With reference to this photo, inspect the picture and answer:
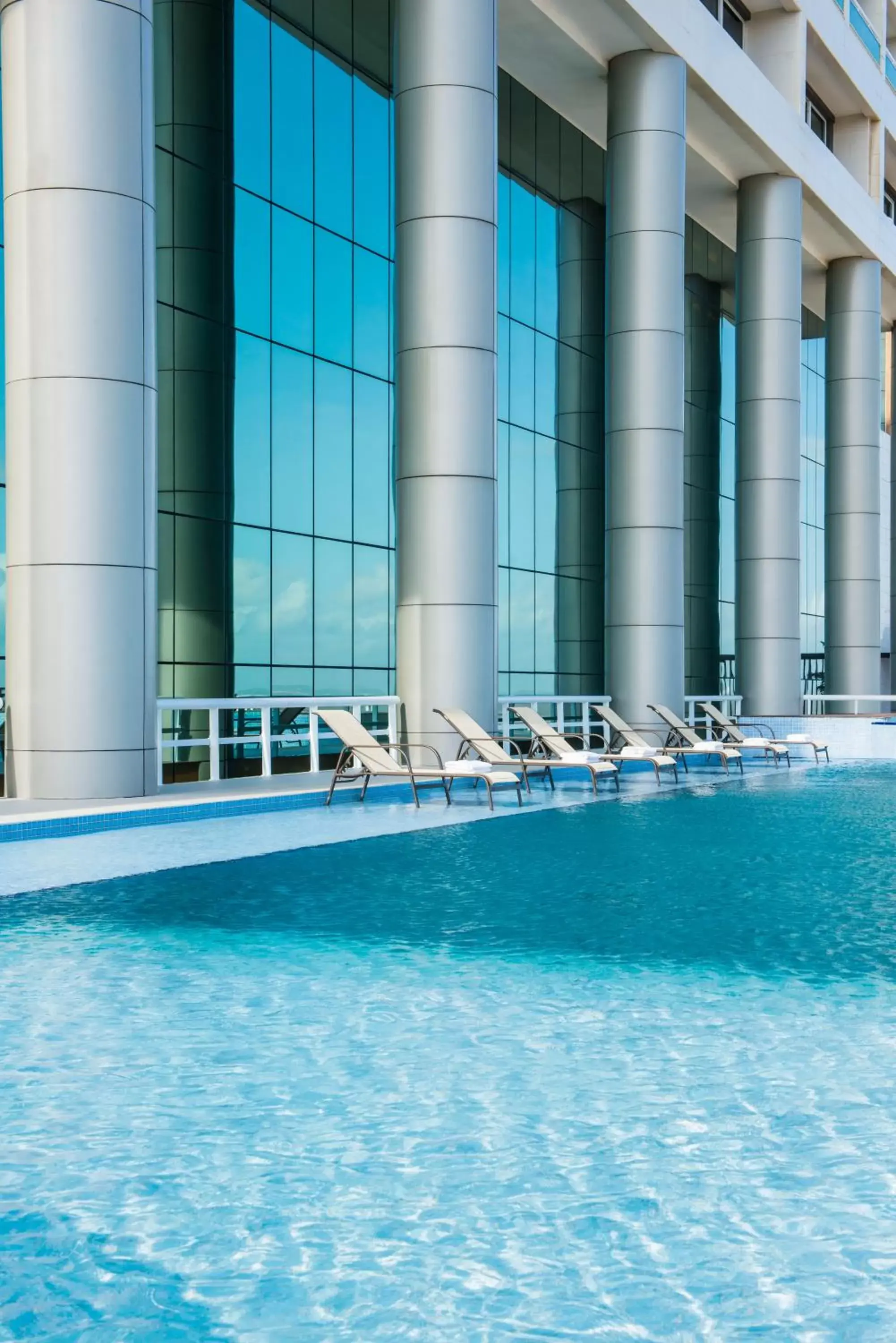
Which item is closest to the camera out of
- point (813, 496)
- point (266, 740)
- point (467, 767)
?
point (467, 767)

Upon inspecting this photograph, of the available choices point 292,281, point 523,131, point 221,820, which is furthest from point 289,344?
point 221,820

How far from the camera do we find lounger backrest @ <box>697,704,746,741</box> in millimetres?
22469

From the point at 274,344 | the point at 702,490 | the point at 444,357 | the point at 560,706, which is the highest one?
the point at 274,344

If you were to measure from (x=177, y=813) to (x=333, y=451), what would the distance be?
38.4 feet

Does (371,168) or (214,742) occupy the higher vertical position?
(371,168)

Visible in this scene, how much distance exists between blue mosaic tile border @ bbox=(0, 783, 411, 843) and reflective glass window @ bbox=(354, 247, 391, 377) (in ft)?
34.8

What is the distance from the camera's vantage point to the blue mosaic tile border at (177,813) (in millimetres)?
11141

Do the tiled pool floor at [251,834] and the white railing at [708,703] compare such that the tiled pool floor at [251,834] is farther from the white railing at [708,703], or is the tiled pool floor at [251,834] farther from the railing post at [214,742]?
the white railing at [708,703]

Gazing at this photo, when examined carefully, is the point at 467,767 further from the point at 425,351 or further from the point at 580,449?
the point at 580,449

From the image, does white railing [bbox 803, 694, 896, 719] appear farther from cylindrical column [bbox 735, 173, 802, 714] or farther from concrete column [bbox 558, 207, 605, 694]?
concrete column [bbox 558, 207, 605, 694]

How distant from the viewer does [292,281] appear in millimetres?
22281

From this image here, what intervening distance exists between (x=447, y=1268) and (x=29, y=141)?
1200 centimetres

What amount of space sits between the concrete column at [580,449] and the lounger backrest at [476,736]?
12894mm

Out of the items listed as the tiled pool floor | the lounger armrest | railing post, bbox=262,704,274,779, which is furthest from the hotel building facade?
railing post, bbox=262,704,274,779
